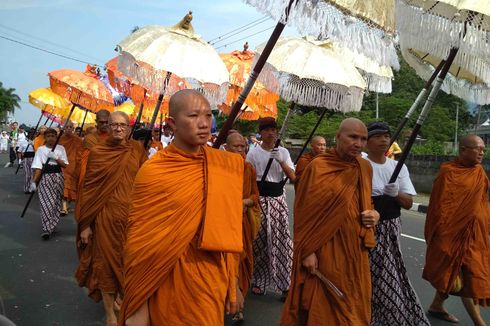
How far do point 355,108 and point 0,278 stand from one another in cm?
455

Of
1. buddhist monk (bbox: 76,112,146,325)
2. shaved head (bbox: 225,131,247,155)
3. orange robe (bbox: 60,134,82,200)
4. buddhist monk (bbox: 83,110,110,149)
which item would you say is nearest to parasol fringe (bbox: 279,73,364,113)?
shaved head (bbox: 225,131,247,155)

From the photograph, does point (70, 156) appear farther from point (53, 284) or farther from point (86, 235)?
point (86, 235)

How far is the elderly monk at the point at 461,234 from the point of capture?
4.50m

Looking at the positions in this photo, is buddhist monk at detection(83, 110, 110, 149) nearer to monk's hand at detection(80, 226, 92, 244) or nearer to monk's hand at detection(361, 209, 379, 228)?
monk's hand at detection(80, 226, 92, 244)

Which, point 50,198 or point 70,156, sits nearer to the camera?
point 50,198

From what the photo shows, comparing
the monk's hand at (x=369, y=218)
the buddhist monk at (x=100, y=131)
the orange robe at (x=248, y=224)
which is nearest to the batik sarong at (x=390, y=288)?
the monk's hand at (x=369, y=218)

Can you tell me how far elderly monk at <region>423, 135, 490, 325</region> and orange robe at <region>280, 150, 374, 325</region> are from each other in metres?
1.47

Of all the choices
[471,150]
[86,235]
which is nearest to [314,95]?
[471,150]

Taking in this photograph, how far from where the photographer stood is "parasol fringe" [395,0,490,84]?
9.59 ft

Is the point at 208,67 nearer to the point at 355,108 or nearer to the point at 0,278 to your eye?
the point at 355,108

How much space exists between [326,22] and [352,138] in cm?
92

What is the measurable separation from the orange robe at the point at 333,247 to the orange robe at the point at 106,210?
5.39ft

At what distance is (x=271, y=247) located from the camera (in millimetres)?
5363

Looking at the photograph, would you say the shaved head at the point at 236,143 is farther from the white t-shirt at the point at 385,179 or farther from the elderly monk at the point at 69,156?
the elderly monk at the point at 69,156
